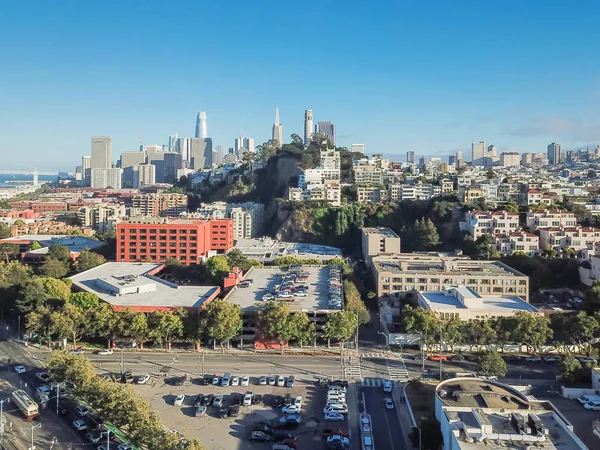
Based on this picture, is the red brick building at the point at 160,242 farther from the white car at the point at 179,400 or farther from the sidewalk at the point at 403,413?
the sidewalk at the point at 403,413

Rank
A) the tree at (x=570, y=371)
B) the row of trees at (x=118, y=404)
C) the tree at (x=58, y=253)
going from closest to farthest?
the row of trees at (x=118, y=404), the tree at (x=570, y=371), the tree at (x=58, y=253)

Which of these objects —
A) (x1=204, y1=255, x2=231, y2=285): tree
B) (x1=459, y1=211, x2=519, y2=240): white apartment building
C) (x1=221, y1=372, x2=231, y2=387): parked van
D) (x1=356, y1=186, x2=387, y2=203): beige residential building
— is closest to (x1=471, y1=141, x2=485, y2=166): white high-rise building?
(x1=356, y1=186, x2=387, y2=203): beige residential building

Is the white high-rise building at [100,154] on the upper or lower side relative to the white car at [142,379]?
upper

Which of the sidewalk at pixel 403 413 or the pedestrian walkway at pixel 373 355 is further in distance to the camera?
the pedestrian walkway at pixel 373 355

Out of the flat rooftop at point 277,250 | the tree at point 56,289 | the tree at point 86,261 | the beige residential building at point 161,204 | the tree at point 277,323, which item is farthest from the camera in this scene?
the beige residential building at point 161,204

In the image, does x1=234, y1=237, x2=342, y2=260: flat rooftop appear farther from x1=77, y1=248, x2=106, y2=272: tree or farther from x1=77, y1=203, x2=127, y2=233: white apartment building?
x1=77, y1=203, x2=127, y2=233: white apartment building

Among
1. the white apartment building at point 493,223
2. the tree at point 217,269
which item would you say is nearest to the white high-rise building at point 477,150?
the white apartment building at point 493,223

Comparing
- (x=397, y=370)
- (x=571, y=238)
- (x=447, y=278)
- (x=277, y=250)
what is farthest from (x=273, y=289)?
(x=571, y=238)
